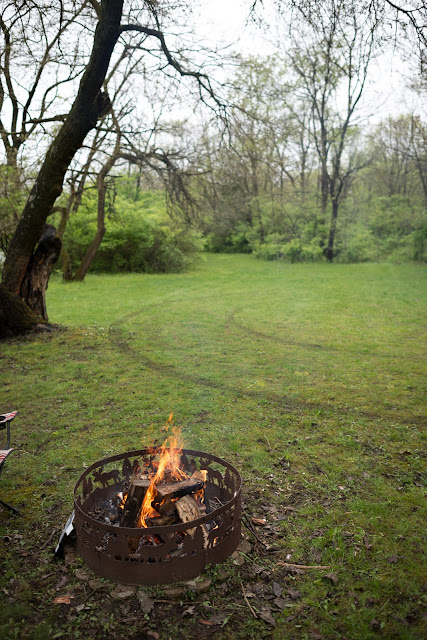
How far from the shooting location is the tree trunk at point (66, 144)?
6926mm

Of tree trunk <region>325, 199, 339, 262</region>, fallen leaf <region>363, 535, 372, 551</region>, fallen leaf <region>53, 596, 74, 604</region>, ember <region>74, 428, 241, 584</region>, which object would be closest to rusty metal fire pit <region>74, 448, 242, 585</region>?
ember <region>74, 428, 241, 584</region>

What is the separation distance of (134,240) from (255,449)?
60.0ft

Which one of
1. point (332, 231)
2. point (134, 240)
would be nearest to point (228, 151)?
point (134, 240)

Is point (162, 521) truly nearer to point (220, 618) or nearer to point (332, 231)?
point (220, 618)

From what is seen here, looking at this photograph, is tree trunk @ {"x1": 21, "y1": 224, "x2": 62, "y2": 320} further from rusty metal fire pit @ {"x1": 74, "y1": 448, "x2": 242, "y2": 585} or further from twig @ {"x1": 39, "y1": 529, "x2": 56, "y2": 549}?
rusty metal fire pit @ {"x1": 74, "y1": 448, "x2": 242, "y2": 585}

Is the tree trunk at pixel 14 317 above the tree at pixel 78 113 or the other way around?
the other way around

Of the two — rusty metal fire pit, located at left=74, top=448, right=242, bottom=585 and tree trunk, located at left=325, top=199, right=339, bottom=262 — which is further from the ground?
tree trunk, located at left=325, top=199, right=339, bottom=262

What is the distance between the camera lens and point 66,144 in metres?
7.68

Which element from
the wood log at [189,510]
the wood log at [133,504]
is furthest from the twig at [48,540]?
the wood log at [189,510]

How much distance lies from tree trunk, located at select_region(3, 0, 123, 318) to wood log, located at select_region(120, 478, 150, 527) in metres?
6.41

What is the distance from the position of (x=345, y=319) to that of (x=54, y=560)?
9248 mm

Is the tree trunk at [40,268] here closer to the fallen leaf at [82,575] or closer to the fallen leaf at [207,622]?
the fallen leaf at [82,575]

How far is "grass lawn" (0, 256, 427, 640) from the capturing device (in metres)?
2.45

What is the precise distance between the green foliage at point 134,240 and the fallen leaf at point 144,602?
18498mm
